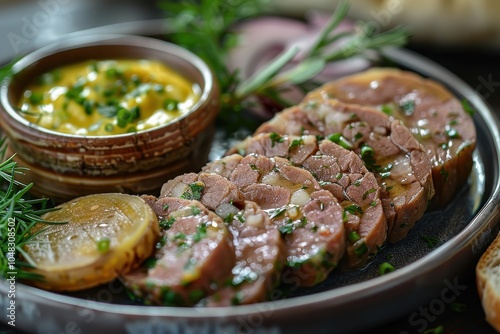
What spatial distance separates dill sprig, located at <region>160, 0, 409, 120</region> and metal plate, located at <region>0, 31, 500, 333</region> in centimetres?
148

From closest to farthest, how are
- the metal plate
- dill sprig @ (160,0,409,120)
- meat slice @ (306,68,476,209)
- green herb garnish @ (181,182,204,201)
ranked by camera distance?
the metal plate → green herb garnish @ (181,182,204,201) → meat slice @ (306,68,476,209) → dill sprig @ (160,0,409,120)

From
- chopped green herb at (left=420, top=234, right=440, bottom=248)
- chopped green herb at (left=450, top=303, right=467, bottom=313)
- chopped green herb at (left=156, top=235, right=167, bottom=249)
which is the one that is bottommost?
chopped green herb at (left=450, top=303, right=467, bottom=313)

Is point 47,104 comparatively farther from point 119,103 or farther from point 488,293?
point 488,293

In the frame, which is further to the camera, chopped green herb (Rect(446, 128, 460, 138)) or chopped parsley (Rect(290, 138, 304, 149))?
chopped green herb (Rect(446, 128, 460, 138))

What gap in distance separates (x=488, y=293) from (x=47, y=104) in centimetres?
270

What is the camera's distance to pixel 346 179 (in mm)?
3162

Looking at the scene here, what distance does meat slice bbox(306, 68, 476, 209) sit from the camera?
11.4ft

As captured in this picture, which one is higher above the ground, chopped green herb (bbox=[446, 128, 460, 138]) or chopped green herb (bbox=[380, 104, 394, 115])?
chopped green herb (bbox=[380, 104, 394, 115])

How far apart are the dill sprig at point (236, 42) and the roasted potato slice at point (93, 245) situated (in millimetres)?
1597

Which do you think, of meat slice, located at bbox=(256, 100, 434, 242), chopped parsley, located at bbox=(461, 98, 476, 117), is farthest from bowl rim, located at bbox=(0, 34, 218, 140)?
chopped parsley, located at bbox=(461, 98, 476, 117)

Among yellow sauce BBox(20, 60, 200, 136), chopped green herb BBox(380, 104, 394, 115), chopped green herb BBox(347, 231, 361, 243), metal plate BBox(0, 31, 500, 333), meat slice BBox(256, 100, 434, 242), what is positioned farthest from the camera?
chopped green herb BBox(380, 104, 394, 115)

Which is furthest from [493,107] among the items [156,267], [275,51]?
[156,267]

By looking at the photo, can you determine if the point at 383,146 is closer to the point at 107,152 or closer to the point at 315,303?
the point at 315,303

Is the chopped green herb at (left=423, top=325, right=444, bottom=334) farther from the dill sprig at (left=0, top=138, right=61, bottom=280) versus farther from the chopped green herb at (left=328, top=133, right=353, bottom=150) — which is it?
the dill sprig at (left=0, top=138, right=61, bottom=280)
